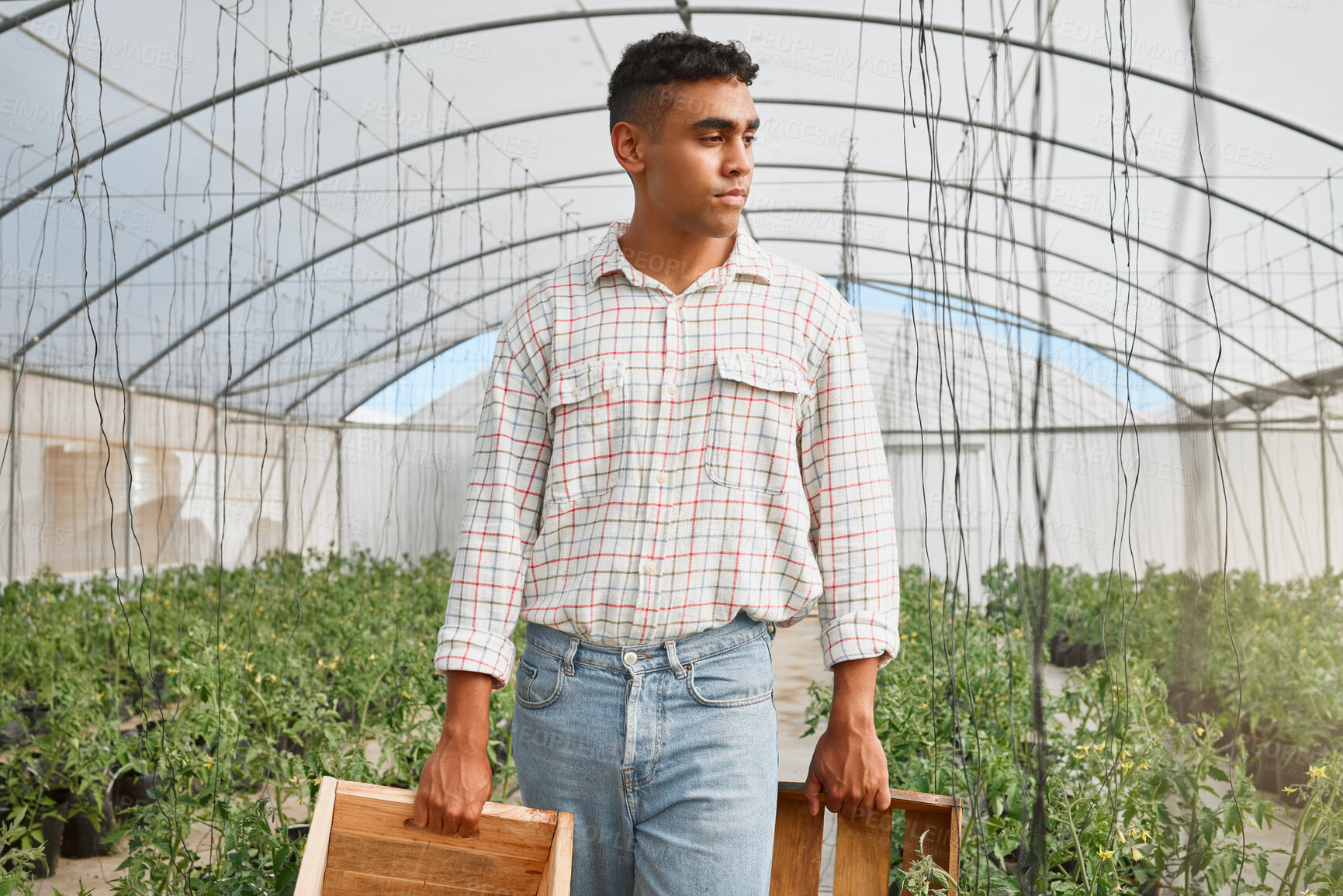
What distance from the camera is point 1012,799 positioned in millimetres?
2010

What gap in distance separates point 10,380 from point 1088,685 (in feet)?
22.7

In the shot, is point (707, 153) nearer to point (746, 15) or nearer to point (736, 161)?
point (736, 161)

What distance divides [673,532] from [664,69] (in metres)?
0.54

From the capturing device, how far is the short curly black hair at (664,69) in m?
1.13

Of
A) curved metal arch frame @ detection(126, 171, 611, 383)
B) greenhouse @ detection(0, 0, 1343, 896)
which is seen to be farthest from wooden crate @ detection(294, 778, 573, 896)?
curved metal arch frame @ detection(126, 171, 611, 383)

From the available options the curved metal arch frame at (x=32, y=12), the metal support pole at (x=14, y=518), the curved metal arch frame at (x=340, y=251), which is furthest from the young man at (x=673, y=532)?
the metal support pole at (x=14, y=518)

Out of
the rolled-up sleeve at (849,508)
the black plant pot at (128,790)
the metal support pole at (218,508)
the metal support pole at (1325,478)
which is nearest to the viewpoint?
the rolled-up sleeve at (849,508)

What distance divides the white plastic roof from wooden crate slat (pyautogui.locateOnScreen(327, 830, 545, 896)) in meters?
2.03

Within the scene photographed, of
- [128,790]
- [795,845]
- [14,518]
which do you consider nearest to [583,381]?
[795,845]

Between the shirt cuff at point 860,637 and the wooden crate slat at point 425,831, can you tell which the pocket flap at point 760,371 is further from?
the wooden crate slat at point 425,831

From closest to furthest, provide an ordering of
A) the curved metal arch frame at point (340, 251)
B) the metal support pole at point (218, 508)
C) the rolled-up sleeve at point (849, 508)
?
the rolled-up sleeve at point (849, 508), the metal support pole at point (218, 508), the curved metal arch frame at point (340, 251)

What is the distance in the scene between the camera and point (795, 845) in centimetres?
130

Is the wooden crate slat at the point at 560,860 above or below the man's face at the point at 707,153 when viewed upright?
below

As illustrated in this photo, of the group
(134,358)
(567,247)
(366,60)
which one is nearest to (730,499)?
(366,60)
